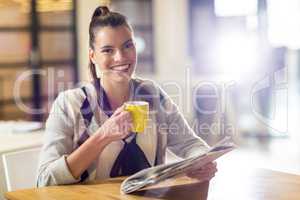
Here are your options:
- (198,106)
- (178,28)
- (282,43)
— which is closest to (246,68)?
(282,43)

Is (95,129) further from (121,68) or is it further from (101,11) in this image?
(101,11)

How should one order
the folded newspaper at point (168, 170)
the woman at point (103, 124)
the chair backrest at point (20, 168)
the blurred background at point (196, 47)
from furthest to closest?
the blurred background at point (196, 47) < the chair backrest at point (20, 168) < the woman at point (103, 124) < the folded newspaper at point (168, 170)

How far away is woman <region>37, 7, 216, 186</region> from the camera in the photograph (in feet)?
4.00

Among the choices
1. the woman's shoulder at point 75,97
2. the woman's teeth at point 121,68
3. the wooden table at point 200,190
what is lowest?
the wooden table at point 200,190

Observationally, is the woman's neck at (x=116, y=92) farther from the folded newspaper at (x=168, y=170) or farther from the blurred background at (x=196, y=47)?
the blurred background at (x=196, y=47)

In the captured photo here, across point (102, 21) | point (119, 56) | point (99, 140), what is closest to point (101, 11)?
point (102, 21)

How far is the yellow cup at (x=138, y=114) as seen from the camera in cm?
120

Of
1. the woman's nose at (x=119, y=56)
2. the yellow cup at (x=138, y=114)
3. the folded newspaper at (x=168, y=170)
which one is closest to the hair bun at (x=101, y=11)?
the woman's nose at (x=119, y=56)

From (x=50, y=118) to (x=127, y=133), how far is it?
0.75 ft

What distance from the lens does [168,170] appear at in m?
1.10

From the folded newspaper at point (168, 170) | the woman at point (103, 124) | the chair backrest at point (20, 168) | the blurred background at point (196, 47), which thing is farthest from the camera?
the blurred background at point (196, 47)

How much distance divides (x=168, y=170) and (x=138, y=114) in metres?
0.18

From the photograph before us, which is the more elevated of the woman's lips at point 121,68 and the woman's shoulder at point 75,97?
the woman's lips at point 121,68

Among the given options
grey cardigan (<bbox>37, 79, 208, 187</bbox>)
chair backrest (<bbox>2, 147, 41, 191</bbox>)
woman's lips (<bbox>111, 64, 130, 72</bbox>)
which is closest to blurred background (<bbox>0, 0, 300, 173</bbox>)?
chair backrest (<bbox>2, 147, 41, 191</bbox>)
